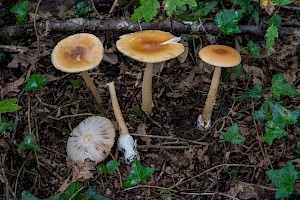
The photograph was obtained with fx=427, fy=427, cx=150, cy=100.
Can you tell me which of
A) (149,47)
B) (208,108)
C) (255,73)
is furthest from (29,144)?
(255,73)

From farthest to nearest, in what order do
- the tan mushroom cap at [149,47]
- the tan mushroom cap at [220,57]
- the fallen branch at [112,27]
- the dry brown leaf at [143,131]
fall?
the fallen branch at [112,27] → the dry brown leaf at [143,131] → the tan mushroom cap at [220,57] → the tan mushroom cap at [149,47]

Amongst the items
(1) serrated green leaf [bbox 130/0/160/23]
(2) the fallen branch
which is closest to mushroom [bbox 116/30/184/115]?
(1) serrated green leaf [bbox 130/0/160/23]

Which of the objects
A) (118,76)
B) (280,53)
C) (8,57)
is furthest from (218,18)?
(8,57)

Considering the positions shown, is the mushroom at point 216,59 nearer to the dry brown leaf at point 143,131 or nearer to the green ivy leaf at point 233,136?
the green ivy leaf at point 233,136

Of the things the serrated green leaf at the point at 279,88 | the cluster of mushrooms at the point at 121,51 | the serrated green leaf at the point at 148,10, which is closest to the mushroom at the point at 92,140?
the cluster of mushrooms at the point at 121,51

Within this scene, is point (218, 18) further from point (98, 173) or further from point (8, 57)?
point (8, 57)

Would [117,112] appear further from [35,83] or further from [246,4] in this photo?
[246,4]
